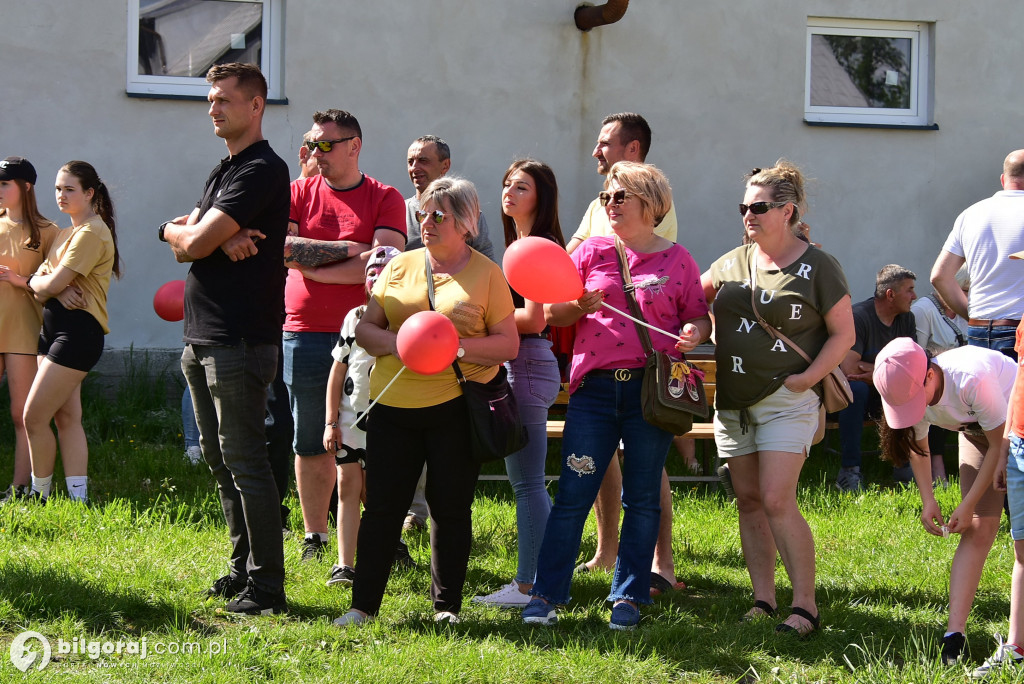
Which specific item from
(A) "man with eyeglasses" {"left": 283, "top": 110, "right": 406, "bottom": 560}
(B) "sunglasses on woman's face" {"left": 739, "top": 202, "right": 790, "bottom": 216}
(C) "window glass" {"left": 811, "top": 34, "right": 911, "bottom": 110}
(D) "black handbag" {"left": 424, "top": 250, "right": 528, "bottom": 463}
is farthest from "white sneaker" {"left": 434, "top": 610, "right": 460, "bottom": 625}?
(C) "window glass" {"left": 811, "top": 34, "right": 911, "bottom": 110}

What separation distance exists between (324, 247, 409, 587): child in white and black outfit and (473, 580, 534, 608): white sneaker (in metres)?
0.61

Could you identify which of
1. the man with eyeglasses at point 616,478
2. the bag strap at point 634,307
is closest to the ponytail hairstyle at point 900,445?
the bag strap at point 634,307

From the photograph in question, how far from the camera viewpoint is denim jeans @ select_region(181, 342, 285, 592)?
443 centimetres

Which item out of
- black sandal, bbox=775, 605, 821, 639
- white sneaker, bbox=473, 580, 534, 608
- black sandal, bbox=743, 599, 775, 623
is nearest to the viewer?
black sandal, bbox=775, 605, 821, 639

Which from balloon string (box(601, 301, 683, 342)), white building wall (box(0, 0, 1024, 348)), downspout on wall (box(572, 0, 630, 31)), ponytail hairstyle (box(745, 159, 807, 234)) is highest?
downspout on wall (box(572, 0, 630, 31))

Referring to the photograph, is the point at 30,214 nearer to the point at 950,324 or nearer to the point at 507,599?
the point at 507,599

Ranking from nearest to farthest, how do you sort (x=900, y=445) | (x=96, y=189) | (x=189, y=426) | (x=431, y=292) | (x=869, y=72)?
(x=900, y=445)
(x=431, y=292)
(x=96, y=189)
(x=189, y=426)
(x=869, y=72)

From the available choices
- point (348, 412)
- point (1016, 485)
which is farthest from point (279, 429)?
point (1016, 485)

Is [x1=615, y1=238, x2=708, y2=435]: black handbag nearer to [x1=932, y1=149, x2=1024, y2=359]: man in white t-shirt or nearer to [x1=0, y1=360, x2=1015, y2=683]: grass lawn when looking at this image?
[x1=0, y1=360, x2=1015, y2=683]: grass lawn

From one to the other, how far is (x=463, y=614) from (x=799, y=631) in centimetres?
140

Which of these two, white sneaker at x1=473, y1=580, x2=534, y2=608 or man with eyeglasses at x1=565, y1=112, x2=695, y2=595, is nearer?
white sneaker at x1=473, y1=580, x2=534, y2=608

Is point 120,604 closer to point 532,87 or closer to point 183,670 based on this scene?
point 183,670

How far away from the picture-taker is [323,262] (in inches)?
203

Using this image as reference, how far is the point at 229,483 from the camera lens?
473 centimetres
